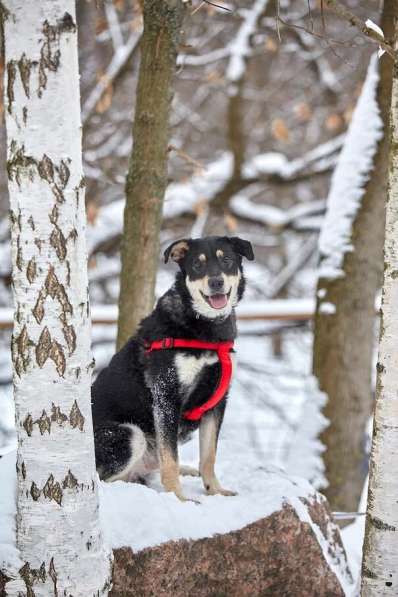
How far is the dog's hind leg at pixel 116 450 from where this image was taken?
12.5 feet

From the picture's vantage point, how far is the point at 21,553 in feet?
8.84

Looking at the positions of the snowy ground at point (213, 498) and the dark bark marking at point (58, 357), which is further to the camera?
the snowy ground at point (213, 498)

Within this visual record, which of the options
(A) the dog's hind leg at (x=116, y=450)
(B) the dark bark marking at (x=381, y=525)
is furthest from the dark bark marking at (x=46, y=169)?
(B) the dark bark marking at (x=381, y=525)

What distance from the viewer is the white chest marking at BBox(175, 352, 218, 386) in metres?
3.83

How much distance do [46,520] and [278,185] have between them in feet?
23.9

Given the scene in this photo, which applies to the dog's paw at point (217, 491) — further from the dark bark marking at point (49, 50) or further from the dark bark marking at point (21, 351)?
the dark bark marking at point (49, 50)

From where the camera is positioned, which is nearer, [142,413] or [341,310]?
[142,413]

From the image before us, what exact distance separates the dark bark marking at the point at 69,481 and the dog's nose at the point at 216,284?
1582mm

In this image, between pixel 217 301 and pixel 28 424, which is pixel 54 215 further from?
pixel 217 301

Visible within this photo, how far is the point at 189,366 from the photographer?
12.6ft

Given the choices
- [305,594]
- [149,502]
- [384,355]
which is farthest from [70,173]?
[305,594]

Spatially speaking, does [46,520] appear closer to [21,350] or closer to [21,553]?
[21,553]

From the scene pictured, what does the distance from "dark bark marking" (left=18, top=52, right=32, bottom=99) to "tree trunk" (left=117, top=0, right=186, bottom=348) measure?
2.59 metres

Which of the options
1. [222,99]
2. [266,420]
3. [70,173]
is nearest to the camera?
[70,173]
